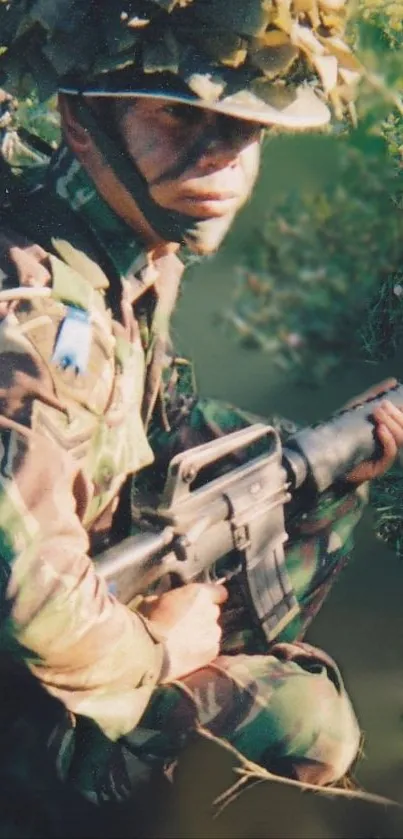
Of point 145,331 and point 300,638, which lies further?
point 300,638

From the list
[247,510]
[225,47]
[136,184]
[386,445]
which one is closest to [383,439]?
[386,445]

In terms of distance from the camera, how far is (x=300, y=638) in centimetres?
189

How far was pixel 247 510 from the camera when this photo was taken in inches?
66.4

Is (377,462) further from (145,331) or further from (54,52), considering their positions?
(54,52)

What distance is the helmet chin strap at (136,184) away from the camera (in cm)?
146

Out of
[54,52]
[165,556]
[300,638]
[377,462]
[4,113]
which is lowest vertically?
[300,638]

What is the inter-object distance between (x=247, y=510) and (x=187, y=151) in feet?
2.01

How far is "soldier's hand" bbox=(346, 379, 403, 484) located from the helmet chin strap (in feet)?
1.91

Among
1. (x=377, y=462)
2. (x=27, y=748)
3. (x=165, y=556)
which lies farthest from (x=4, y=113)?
(x=27, y=748)

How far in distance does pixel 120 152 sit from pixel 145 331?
324 mm

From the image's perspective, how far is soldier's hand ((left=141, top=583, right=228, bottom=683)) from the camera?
1.52m

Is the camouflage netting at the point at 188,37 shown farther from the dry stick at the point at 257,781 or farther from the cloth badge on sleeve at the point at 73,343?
the dry stick at the point at 257,781

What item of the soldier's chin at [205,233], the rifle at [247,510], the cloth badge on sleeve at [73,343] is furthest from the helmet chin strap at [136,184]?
the rifle at [247,510]

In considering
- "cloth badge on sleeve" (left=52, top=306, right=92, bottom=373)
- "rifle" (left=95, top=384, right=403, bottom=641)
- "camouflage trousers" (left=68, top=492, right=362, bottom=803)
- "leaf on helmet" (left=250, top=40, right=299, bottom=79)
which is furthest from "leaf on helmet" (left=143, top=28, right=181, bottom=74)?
"camouflage trousers" (left=68, top=492, right=362, bottom=803)
